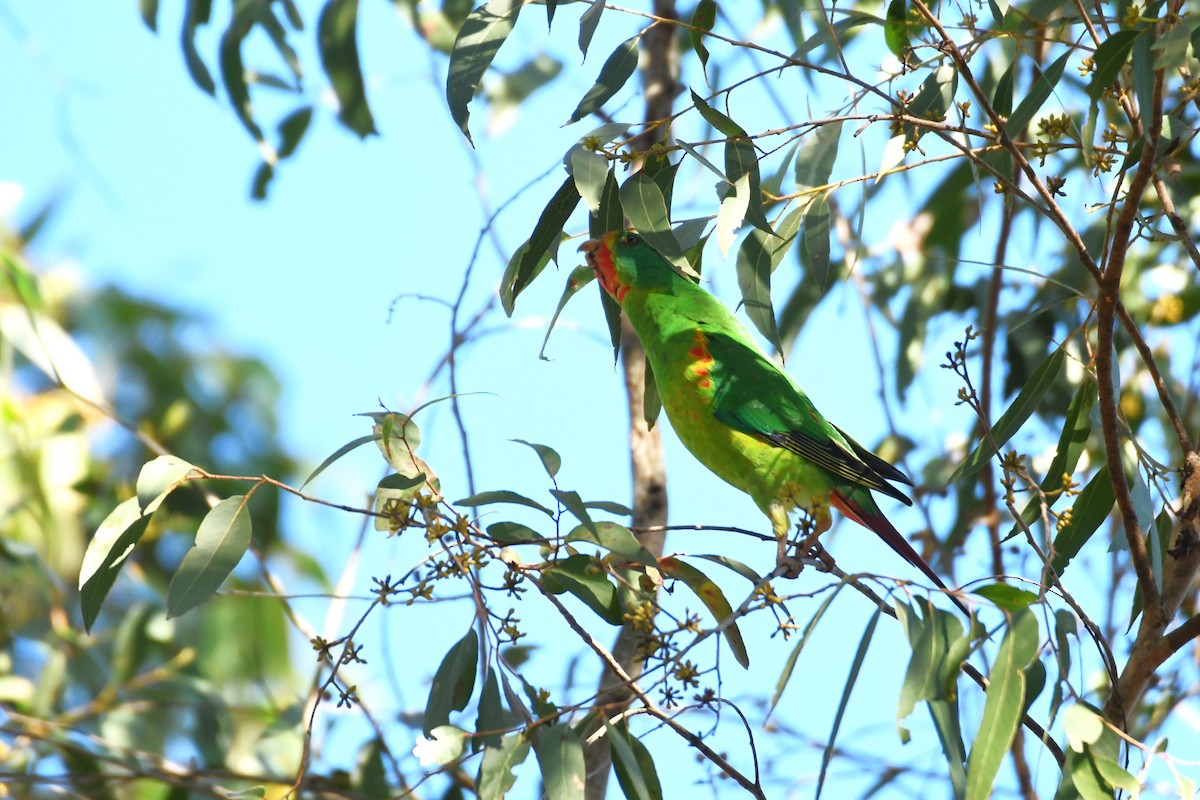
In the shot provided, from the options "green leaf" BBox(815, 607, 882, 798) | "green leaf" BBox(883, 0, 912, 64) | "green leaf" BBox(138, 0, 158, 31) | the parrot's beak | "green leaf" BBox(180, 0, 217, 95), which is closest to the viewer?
"green leaf" BBox(815, 607, 882, 798)

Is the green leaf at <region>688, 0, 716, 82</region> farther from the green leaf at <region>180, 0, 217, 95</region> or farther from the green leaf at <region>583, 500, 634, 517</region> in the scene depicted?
the green leaf at <region>180, 0, 217, 95</region>

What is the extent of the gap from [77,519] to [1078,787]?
3.71 m

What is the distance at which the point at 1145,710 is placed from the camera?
12.3 ft

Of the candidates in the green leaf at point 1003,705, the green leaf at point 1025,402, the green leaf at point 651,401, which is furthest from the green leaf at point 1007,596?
the green leaf at point 651,401

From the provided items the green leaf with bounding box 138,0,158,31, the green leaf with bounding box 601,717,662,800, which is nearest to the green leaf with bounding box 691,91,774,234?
the green leaf with bounding box 601,717,662,800

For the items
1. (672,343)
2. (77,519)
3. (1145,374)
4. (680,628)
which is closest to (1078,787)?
(680,628)

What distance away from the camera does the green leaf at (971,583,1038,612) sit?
182cm

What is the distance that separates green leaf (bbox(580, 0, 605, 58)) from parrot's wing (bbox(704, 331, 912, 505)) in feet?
3.55

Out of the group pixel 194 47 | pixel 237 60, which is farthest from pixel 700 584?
pixel 194 47

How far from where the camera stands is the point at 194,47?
11.4 feet

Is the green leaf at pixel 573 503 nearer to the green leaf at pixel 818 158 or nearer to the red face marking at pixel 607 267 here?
the green leaf at pixel 818 158

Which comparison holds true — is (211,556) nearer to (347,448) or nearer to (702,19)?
(347,448)

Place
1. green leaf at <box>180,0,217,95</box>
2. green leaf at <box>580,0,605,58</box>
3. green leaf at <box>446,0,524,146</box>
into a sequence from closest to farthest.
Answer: green leaf at <box>580,0,605,58</box>, green leaf at <box>446,0,524,146</box>, green leaf at <box>180,0,217,95</box>

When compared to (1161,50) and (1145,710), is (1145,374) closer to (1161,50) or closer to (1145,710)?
(1145,710)
